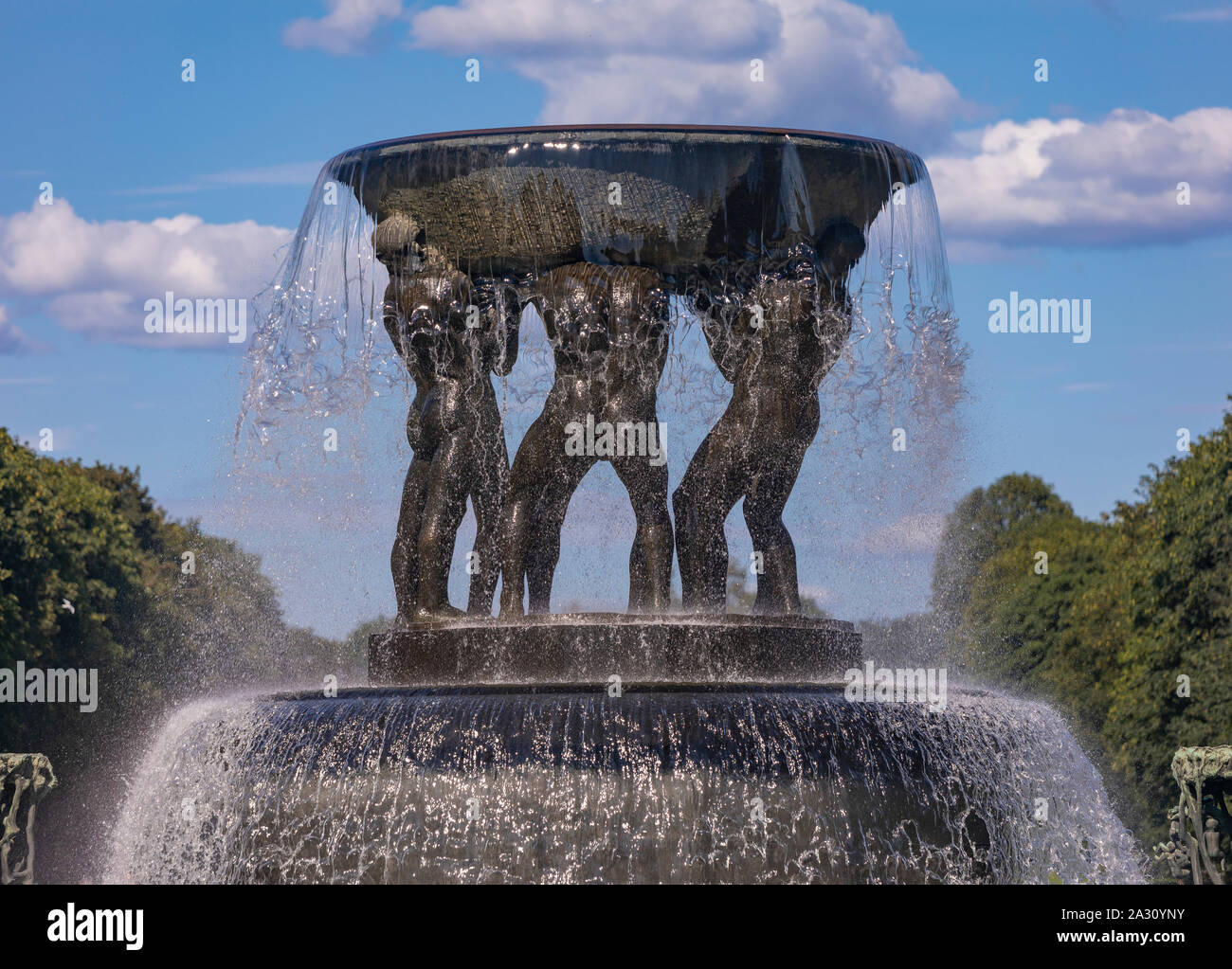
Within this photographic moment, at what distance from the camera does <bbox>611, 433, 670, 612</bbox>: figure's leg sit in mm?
15344

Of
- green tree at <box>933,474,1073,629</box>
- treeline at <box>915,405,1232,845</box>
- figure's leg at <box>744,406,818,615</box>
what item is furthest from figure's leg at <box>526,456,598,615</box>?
green tree at <box>933,474,1073,629</box>

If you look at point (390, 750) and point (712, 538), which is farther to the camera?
point (712, 538)

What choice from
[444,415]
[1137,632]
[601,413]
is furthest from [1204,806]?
[1137,632]

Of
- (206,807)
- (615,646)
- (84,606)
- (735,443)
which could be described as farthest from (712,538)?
(84,606)

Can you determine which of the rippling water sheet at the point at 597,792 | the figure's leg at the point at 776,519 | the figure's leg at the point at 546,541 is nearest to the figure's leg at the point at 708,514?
the figure's leg at the point at 776,519

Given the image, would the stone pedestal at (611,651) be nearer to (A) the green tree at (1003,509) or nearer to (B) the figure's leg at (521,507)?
A: (B) the figure's leg at (521,507)

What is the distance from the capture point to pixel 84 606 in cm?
3891

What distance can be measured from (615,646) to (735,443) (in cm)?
237

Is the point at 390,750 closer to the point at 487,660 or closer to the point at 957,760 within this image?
the point at 487,660

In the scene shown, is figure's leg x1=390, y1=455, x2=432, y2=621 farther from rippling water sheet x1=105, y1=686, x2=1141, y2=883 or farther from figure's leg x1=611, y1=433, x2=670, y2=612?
rippling water sheet x1=105, y1=686, x2=1141, y2=883

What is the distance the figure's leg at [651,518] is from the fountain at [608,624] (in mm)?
25

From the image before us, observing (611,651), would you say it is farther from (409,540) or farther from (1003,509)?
(1003,509)
